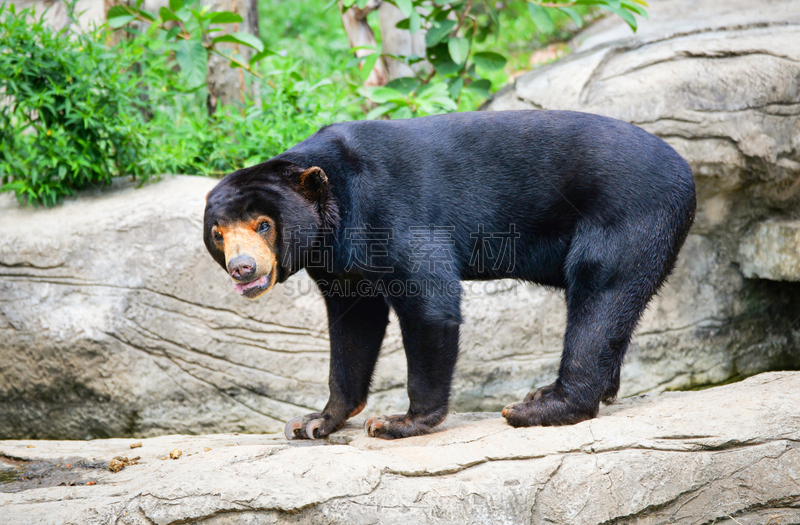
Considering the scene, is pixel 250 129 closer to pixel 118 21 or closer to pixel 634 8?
pixel 118 21

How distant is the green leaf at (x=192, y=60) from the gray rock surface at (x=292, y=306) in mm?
757

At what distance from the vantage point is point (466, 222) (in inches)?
124

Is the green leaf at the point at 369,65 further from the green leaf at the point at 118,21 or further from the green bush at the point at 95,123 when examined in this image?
the green leaf at the point at 118,21

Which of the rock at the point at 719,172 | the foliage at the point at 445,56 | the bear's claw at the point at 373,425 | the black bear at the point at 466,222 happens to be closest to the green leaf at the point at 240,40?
the foliage at the point at 445,56

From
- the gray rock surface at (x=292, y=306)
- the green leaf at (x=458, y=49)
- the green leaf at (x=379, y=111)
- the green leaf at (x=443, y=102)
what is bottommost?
the gray rock surface at (x=292, y=306)

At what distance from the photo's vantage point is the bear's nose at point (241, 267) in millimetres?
2791

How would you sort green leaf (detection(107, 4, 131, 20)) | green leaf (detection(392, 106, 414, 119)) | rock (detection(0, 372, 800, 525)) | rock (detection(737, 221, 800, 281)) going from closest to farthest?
1. rock (detection(0, 372, 800, 525))
2. rock (detection(737, 221, 800, 281))
3. green leaf (detection(392, 106, 414, 119))
4. green leaf (detection(107, 4, 131, 20))

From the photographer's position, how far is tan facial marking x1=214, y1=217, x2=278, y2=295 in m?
2.84

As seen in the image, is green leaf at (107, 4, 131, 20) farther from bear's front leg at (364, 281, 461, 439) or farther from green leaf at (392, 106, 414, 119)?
bear's front leg at (364, 281, 461, 439)

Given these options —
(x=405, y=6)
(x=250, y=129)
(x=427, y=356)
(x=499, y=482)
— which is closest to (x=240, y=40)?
(x=250, y=129)

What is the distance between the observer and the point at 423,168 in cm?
310

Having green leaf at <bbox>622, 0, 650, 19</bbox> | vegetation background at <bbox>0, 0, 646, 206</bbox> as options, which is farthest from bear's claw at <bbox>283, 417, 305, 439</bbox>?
green leaf at <bbox>622, 0, 650, 19</bbox>

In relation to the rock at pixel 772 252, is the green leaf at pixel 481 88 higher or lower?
higher

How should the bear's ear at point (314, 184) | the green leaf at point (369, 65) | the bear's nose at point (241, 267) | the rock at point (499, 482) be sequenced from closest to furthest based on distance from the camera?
the rock at point (499, 482) → the bear's nose at point (241, 267) → the bear's ear at point (314, 184) → the green leaf at point (369, 65)
